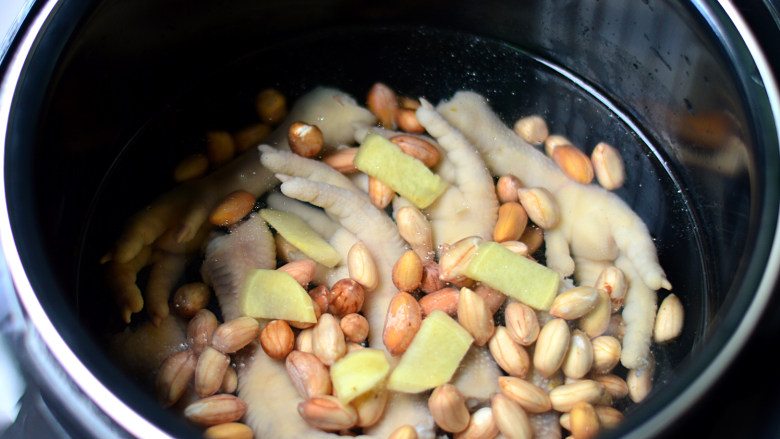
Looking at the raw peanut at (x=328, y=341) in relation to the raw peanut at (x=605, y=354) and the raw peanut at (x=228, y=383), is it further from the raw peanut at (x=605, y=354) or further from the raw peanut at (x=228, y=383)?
the raw peanut at (x=605, y=354)

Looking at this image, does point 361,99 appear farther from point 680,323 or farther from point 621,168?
point 680,323

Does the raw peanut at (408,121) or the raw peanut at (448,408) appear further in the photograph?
the raw peanut at (408,121)

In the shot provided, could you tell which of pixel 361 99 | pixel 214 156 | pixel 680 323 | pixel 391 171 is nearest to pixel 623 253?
pixel 680 323

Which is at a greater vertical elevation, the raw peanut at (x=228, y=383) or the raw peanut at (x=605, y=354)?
the raw peanut at (x=605, y=354)

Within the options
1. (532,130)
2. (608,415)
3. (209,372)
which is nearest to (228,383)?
(209,372)

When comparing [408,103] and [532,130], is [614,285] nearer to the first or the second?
[532,130]

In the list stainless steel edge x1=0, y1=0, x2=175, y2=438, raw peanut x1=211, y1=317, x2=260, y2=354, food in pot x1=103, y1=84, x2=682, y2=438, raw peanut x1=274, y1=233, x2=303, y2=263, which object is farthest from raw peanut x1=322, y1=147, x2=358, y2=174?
stainless steel edge x1=0, y1=0, x2=175, y2=438

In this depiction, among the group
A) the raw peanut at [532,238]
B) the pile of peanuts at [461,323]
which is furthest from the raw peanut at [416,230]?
the raw peanut at [532,238]

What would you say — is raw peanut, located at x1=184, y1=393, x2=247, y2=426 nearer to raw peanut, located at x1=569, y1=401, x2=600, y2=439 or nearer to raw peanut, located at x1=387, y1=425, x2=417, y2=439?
raw peanut, located at x1=387, y1=425, x2=417, y2=439
